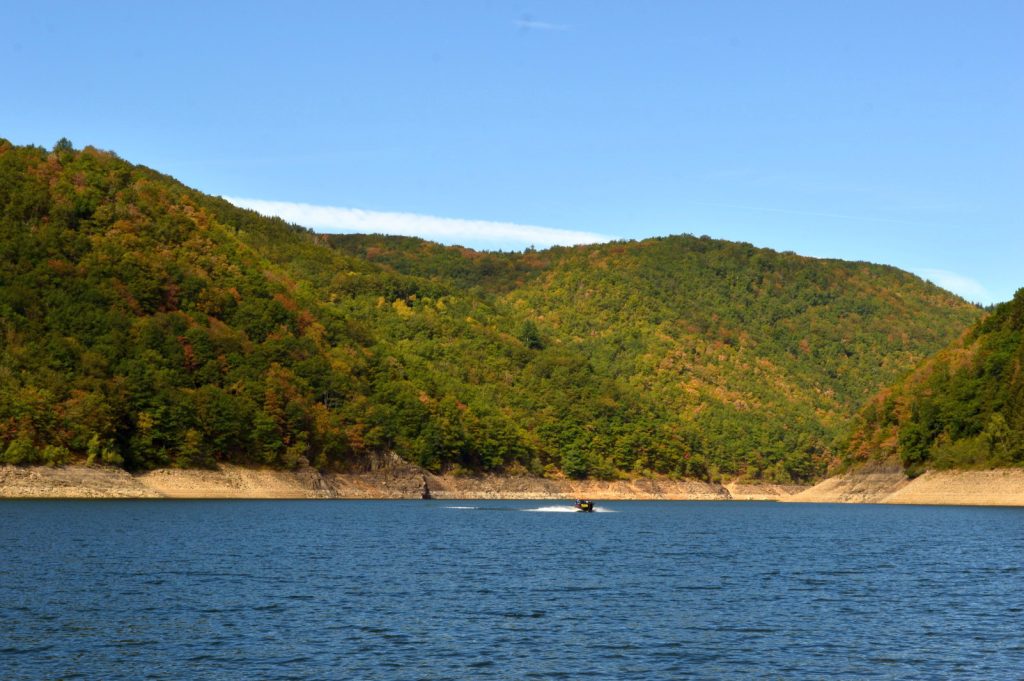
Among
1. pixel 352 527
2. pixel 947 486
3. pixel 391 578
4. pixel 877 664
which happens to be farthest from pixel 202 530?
pixel 947 486

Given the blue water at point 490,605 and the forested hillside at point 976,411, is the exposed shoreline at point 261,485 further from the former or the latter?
the blue water at point 490,605

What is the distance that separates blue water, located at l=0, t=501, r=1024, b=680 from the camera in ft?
132

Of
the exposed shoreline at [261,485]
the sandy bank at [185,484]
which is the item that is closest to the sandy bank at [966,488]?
the exposed shoreline at [261,485]

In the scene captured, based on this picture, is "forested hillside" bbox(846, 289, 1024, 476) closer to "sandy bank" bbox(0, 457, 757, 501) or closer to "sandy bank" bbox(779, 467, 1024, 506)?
"sandy bank" bbox(779, 467, 1024, 506)

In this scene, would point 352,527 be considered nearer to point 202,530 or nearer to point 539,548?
point 202,530

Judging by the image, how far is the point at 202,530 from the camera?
3826 inches

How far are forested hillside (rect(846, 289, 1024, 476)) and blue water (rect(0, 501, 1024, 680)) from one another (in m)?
72.4

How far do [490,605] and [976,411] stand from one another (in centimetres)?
14435

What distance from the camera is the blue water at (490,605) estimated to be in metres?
40.2

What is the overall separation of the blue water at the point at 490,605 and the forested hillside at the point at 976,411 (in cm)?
7239

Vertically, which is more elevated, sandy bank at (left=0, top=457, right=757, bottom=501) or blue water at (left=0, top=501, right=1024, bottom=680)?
sandy bank at (left=0, top=457, right=757, bottom=501)

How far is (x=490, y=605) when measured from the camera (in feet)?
180

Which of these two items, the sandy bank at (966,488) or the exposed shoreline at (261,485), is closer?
the exposed shoreline at (261,485)

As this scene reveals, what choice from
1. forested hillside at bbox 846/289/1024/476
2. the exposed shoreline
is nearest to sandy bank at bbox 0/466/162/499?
the exposed shoreline
